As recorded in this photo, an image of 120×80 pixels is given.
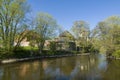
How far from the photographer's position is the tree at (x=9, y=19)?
1444 inches

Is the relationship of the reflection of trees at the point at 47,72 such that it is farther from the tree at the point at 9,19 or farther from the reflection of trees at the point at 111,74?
the tree at the point at 9,19

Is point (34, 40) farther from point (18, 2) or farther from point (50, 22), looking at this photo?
point (18, 2)

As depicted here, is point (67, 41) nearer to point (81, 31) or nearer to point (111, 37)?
point (81, 31)

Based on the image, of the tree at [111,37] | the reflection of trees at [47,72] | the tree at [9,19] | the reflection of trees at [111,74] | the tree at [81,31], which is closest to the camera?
the reflection of trees at [111,74]

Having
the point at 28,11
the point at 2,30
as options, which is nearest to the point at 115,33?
the point at 28,11

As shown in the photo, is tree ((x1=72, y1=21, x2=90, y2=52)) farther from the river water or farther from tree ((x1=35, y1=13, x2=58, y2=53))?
the river water

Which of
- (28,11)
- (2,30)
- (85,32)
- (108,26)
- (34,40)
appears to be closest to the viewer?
(2,30)

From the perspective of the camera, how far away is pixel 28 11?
4028 centimetres

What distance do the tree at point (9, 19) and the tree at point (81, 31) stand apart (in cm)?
3656

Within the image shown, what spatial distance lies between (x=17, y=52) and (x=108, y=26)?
24.1 metres

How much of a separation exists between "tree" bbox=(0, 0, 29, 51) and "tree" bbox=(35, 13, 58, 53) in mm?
15475

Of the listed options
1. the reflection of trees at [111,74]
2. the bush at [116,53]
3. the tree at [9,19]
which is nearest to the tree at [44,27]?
the tree at [9,19]

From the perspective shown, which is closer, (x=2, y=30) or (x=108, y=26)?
(x=2, y=30)

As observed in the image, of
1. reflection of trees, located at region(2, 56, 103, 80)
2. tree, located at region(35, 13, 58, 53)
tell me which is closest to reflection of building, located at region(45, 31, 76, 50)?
tree, located at region(35, 13, 58, 53)
